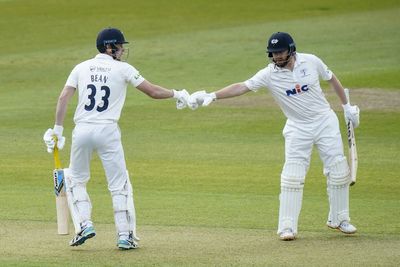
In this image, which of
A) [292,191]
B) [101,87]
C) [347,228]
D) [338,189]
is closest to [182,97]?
[101,87]

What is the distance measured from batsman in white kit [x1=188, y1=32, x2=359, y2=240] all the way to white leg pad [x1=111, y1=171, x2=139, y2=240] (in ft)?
4.05

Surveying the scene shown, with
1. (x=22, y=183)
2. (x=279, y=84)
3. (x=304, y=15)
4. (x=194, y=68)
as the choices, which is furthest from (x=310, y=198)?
(x=304, y=15)

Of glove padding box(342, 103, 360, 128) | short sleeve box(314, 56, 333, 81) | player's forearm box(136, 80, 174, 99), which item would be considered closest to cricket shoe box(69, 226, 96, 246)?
player's forearm box(136, 80, 174, 99)

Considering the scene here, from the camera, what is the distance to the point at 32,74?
27.0 meters

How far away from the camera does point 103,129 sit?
10609mm

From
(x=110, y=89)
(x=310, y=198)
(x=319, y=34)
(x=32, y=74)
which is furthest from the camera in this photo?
(x=319, y=34)

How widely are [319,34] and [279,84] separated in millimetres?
19595

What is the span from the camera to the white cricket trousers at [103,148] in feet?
34.8

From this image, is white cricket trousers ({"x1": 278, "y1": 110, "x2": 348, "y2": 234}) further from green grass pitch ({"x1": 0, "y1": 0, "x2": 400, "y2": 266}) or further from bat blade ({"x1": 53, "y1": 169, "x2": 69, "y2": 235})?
bat blade ({"x1": 53, "y1": 169, "x2": 69, "y2": 235})

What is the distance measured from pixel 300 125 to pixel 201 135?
8646 mm

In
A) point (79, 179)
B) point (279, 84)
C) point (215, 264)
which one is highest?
point (279, 84)

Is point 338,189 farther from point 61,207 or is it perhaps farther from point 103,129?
point 61,207

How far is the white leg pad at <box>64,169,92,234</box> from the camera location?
10.7m

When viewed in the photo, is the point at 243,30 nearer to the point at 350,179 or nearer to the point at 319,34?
the point at 319,34
